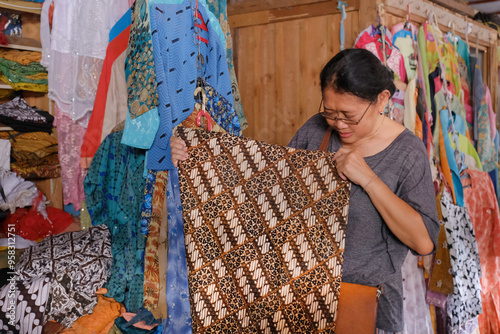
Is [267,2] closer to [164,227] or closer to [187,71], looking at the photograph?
[187,71]

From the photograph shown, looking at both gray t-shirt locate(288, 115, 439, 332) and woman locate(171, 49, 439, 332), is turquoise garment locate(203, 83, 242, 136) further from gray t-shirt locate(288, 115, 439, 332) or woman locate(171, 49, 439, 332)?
gray t-shirt locate(288, 115, 439, 332)

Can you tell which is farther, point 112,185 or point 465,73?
point 465,73

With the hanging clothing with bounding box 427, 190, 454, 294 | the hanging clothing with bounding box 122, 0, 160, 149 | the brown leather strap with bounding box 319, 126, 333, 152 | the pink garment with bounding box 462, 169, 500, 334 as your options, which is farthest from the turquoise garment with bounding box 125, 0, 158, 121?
the pink garment with bounding box 462, 169, 500, 334

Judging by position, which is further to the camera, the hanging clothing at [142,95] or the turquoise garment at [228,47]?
the turquoise garment at [228,47]

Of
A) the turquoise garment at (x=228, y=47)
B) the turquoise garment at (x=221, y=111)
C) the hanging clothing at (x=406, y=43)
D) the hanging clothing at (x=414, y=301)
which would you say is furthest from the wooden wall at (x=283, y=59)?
the hanging clothing at (x=414, y=301)

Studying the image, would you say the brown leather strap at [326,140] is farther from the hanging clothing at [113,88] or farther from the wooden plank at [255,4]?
the wooden plank at [255,4]

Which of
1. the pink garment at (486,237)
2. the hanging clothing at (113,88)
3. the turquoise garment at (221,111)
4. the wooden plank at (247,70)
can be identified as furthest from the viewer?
the wooden plank at (247,70)

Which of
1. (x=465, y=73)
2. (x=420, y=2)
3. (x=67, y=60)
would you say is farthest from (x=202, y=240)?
(x=465, y=73)

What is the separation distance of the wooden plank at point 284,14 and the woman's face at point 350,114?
5.31ft

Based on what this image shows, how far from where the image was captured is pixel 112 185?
2672 mm

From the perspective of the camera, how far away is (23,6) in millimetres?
3029

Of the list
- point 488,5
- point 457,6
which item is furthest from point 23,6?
point 488,5

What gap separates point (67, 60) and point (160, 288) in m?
1.57

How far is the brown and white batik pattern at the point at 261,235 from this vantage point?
4.50 ft
